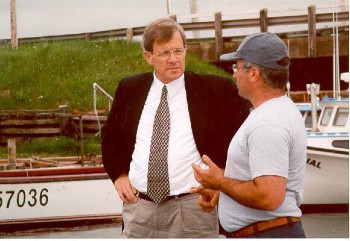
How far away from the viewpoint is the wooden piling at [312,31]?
1591cm

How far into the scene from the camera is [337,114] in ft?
37.5

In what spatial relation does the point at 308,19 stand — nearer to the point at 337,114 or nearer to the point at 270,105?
the point at 337,114

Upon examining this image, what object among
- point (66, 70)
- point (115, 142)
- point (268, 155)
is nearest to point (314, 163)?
point (66, 70)

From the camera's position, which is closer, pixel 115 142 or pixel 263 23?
pixel 115 142

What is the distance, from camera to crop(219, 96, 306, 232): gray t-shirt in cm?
230

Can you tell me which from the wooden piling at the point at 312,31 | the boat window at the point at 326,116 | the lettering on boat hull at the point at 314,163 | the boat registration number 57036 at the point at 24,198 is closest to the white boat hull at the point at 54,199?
the boat registration number 57036 at the point at 24,198

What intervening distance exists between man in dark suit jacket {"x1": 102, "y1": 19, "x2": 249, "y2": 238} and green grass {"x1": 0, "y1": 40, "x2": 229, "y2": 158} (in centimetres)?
1205

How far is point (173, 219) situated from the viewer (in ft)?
9.84

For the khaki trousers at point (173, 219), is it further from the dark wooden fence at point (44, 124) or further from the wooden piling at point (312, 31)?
the wooden piling at point (312, 31)

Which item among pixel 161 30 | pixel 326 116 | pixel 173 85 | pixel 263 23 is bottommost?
pixel 326 116

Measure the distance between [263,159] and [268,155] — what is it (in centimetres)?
2

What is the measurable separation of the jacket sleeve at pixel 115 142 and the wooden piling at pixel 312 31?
41.5 feet

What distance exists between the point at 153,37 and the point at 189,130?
0.34 meters

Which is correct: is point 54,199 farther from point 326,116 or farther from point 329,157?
point 326,116
